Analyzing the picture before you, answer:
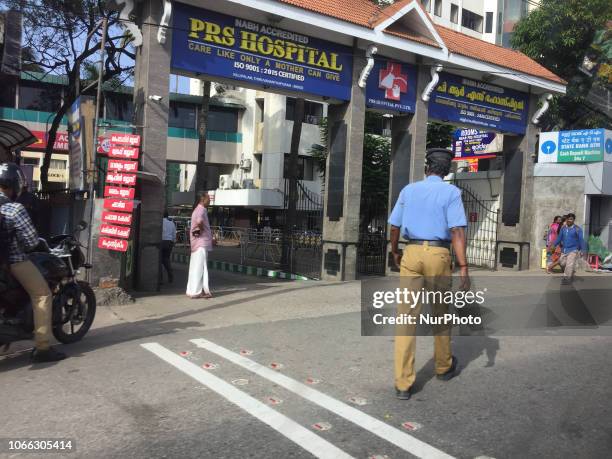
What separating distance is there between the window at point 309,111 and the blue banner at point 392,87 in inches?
707

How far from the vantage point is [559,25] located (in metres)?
23.0

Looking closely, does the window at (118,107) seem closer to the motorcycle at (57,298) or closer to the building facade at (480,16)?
the building facade at (480,16)

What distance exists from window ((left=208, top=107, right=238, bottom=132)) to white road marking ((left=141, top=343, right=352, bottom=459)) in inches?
1224

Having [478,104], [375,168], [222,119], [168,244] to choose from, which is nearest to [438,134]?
[375,168]

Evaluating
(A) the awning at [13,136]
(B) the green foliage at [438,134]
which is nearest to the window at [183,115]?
(B) the green foliage at [438,134]

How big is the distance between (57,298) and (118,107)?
1106 inches

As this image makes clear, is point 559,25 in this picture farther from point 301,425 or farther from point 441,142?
point 301,425

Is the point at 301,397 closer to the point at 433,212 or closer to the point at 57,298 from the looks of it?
the point at 433,212

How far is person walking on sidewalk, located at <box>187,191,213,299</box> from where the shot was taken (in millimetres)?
9297

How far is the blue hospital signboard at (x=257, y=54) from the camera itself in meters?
10.5

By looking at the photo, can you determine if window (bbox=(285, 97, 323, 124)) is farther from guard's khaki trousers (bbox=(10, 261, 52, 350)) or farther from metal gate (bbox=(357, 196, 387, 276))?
guard's khaki trousers (bbox=(10, 261, 52, 350))

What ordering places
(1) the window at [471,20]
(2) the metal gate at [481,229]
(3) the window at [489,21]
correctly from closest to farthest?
(2) the metal gate at [481,229] < (1) the window at [471,20] < (3) the window at [489,21]

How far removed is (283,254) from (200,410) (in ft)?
35.9

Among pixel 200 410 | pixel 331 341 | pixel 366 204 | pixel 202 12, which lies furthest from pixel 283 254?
pixel 200 410
